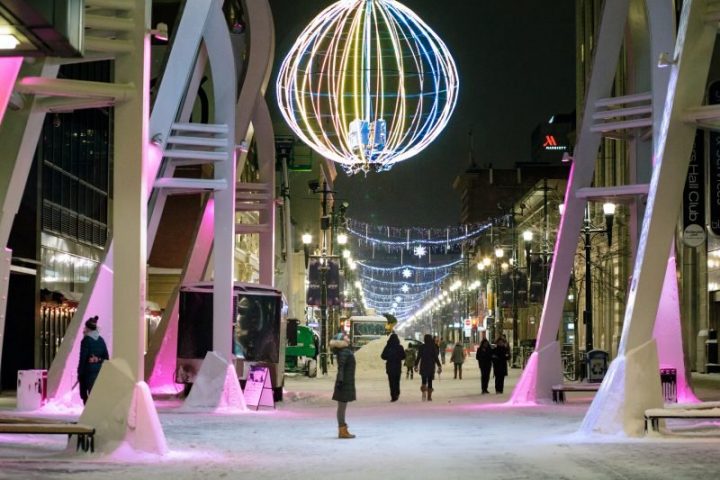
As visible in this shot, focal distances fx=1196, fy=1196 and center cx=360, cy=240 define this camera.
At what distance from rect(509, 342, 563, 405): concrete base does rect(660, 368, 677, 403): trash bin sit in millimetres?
3092

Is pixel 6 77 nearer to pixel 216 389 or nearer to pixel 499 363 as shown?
pixel 216 389

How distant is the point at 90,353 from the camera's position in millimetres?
19406

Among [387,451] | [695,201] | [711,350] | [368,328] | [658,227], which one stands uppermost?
[695,201]

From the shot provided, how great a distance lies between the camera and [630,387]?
56.8 feet

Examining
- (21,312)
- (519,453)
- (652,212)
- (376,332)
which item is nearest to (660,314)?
(652,212)

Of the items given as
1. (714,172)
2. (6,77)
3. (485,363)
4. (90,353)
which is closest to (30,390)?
(90,353)

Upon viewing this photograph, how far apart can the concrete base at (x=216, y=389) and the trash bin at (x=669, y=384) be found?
8.87 metres

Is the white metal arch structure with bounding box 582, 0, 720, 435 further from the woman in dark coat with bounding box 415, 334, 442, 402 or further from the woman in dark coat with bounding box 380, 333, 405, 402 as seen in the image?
the woman in dark coat with bounding box 415, 334, 442, 402

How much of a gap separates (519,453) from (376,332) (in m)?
70.6

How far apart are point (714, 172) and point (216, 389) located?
18071mm

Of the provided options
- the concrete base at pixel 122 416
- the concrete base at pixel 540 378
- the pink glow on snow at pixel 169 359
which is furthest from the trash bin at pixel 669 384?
the concrete base at pixel 122 416

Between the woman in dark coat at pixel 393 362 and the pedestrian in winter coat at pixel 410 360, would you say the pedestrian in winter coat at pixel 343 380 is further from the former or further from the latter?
the pedestrian in winter coat at pixel 410 360

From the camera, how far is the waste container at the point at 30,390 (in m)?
23.7

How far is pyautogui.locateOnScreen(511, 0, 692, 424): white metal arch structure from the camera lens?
24969 millimetres
